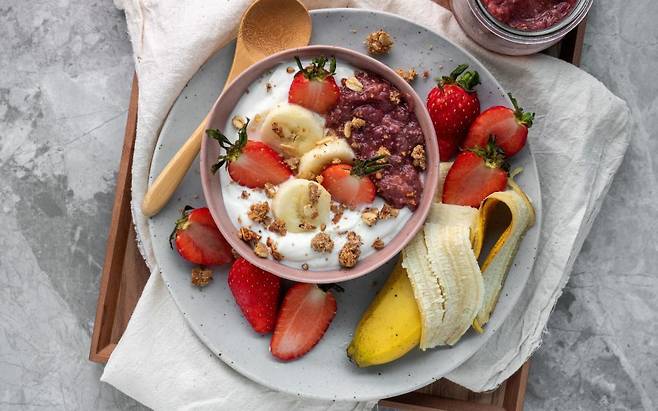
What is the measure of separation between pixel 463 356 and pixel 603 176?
51 centimetres

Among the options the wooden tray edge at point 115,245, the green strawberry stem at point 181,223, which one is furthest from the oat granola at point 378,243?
the wooden tray edge at point 115,245

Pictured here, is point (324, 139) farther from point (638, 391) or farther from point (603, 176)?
point (638, 391)

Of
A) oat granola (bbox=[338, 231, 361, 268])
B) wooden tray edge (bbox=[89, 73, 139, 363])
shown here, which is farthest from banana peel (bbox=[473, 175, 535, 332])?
wooden tray edge (bbox=[89, 73, 139, 363])

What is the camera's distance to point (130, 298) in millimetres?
1559

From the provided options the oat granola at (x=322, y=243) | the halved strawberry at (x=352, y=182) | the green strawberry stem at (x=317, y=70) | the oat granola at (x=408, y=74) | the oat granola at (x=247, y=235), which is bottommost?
the oat granola at (x=322, y=243)

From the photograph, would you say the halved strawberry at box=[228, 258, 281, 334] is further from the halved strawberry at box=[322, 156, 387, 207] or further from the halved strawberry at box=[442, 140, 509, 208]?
the halved strawberry at box=[442, 140, 509, 208]

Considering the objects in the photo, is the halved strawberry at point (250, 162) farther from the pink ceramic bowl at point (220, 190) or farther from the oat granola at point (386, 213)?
the oat granola at point (386, 213)

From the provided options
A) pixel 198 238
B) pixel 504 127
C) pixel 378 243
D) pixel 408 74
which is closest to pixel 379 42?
pixel 408 74

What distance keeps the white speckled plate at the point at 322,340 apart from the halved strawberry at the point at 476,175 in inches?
3.0

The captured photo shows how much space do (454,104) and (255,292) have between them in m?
0.54

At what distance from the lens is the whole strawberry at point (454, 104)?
1.36 metres

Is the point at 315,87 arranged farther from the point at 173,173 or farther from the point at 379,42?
the point at 173,173

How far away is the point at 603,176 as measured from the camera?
1.53m

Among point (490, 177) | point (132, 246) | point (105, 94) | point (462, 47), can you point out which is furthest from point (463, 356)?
point (105, 94)
